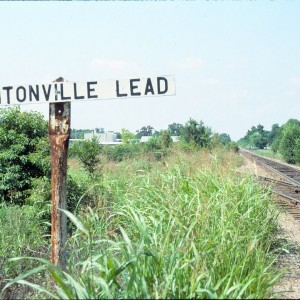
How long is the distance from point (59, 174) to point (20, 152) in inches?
197

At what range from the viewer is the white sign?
14.5 ft

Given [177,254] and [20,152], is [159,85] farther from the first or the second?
[20,152]

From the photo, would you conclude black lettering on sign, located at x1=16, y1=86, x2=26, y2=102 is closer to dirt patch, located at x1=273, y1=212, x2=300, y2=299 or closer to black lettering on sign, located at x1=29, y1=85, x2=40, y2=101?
black lettering on sign, located at x1=29, y1=85, x2=40, y2=101

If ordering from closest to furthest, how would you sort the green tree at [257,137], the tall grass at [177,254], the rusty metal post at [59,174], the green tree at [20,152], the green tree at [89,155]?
1. the tall grass at [177,254]
2. the rusty metal post at [59,174]
3. the green tree at [20,152]
4. the green tree at [89,155]
5. the green tree at [257,137]

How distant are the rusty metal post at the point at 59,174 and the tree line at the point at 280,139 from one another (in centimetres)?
3133

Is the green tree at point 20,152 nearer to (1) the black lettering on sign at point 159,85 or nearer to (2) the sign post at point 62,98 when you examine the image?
(2) the sign post at point 62,98

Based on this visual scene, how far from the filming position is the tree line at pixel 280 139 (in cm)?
3894

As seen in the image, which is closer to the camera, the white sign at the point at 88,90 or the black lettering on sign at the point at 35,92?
the white sign at the point at 88,90

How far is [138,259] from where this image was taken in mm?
3164

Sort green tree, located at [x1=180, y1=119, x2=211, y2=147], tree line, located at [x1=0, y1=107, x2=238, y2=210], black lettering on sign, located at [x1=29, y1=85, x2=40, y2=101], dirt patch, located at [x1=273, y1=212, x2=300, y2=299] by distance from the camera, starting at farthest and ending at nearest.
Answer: green tree, located at [x1=180, y1=119, x2=211, y2=147], tree line, located at [x1=0, y1=107, x2=238, y2=210], black lettering on sign, located at [x1=29, y1=85, x2=40, y2=101], dirt patch, located at [x1=273, y1=212, x2=300, y2=299]

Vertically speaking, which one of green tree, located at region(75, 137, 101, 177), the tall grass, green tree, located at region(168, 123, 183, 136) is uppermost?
green tree, located at region(168, 123, 183, 136)

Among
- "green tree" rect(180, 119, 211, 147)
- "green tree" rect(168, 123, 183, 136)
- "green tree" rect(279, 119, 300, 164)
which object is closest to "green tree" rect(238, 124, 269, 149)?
"green tree" rect(168, 123, 183, 136)

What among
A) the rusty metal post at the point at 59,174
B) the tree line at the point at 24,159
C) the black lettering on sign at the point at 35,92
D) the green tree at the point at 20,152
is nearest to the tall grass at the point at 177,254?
the rusty metal post at the point at 59,174

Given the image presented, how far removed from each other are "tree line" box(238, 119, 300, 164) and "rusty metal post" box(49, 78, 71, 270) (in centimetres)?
3133
